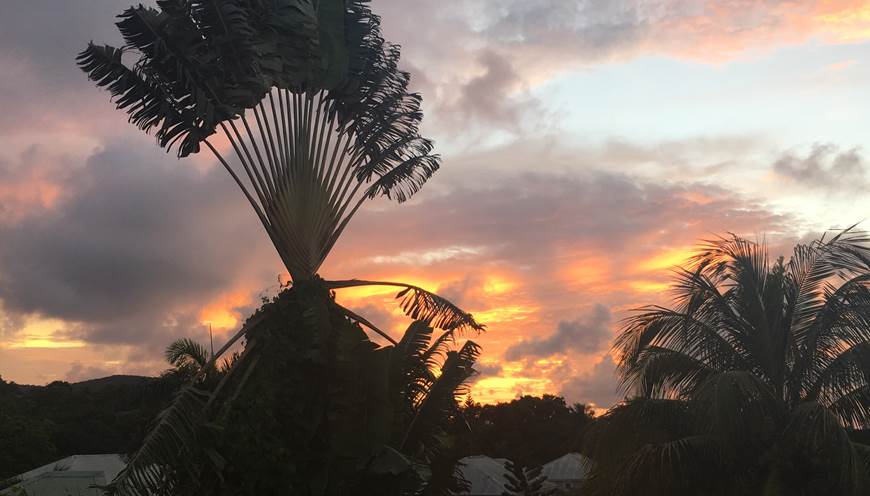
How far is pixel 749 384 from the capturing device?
1340 centimetres

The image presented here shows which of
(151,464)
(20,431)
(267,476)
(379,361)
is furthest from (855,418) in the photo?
(20,431)

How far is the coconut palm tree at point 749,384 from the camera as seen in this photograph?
532 inches

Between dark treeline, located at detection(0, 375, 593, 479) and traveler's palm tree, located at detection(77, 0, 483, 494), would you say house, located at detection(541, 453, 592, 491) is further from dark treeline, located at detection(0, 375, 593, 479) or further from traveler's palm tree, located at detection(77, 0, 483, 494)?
traveler's palm tree, located at detection(77, 0, 483, 494)

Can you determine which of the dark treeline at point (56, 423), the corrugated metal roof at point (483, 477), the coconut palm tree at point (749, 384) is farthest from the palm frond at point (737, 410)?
the corrugated metal roof at point (483, 477)

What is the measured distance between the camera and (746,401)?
14.1m

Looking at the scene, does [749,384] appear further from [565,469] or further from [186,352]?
[565,469]

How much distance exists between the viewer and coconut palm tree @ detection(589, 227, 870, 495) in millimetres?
13508

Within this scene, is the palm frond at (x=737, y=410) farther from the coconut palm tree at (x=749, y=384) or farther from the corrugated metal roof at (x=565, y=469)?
the corrugated metal roof at (x=565, y=469)

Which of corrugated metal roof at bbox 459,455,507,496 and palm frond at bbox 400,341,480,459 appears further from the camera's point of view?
corrugated metal roof at bbox 459,455,507,496

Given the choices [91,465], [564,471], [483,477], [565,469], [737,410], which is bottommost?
[91,465]

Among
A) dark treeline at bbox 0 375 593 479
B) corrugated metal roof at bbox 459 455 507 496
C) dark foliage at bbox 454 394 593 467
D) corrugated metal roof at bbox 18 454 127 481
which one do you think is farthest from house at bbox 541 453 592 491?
corrugated metal roof at bbox 18 454 127 481

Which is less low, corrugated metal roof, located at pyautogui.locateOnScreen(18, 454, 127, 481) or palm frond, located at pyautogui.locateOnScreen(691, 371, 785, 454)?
palm frond, located at pyautogui.locateOnScreen(691, 371, 785, 454)

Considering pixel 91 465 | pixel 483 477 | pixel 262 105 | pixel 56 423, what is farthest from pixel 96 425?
pixel 262 105

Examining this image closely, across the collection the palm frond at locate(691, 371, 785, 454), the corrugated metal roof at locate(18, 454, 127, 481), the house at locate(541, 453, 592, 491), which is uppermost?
the house at locate(541, 453, 592, 491)
